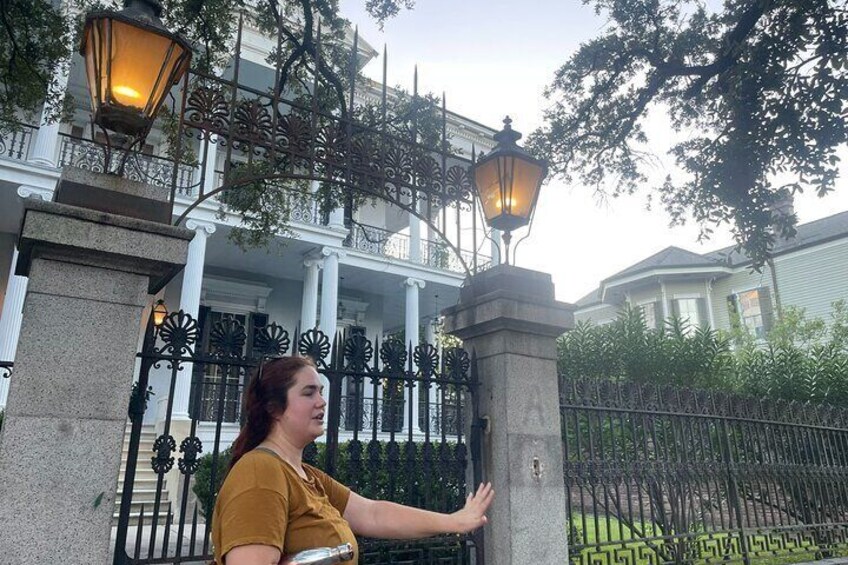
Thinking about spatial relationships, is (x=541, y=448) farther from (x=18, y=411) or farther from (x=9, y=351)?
(x=9, y=351)

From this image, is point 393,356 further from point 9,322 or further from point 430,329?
point 430,329

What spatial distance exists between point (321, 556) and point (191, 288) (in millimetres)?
11773

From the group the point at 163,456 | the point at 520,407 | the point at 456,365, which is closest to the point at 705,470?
the point at 520,407

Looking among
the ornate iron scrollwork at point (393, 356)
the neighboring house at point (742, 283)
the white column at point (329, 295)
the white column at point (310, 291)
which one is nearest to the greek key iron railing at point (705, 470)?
the ornate iron scrollwork at point (393, 356)

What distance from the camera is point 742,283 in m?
23.0

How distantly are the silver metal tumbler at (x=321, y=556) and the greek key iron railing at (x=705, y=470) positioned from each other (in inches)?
117

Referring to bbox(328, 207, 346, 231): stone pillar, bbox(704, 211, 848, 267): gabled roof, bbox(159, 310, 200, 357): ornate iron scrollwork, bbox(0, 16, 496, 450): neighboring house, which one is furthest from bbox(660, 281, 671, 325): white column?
bbox(159, 310, 200, 357): ornate iron scrollwork

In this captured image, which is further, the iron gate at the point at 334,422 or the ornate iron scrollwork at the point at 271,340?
the ornate iron scrollwork at the point at 271,340

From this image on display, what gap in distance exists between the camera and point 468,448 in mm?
4195

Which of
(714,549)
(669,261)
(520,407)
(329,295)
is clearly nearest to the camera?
(520,407)

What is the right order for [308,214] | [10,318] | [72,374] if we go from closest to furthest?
[72,374], [10,318], [308,214]

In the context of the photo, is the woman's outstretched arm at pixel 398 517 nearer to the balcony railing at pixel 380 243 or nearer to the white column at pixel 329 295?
the white column at pixel 329 295

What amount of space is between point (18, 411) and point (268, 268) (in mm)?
13221

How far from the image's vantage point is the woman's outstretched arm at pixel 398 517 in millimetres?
2088
